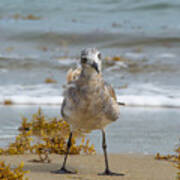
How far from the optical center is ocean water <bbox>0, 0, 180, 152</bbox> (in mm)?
10266

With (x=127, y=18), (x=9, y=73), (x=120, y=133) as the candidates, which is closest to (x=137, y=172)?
(x=120, y=133)

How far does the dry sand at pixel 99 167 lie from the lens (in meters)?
4.25

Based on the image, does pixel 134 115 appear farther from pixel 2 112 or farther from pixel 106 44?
pixel 106 44

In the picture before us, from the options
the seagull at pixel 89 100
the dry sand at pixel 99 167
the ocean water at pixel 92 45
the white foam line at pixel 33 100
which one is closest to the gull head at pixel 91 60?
the seagull at pixel 89 100

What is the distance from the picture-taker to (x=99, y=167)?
470cm

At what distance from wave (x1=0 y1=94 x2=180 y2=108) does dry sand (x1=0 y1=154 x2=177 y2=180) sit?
3.97 m

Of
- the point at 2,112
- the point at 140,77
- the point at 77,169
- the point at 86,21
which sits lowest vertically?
the point at 77,169

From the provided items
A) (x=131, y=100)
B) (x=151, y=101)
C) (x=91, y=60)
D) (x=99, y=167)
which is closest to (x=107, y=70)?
(x=131, y=100)

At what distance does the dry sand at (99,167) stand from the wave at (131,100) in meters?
3.97

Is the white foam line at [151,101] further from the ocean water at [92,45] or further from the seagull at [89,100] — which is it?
the seagull at [89,100]

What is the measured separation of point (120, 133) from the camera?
671 centimetres

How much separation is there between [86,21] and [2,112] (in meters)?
14.9

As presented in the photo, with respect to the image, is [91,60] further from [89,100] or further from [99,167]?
[99,167]

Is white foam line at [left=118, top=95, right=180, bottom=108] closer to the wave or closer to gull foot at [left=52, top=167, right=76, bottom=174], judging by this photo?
the wave
